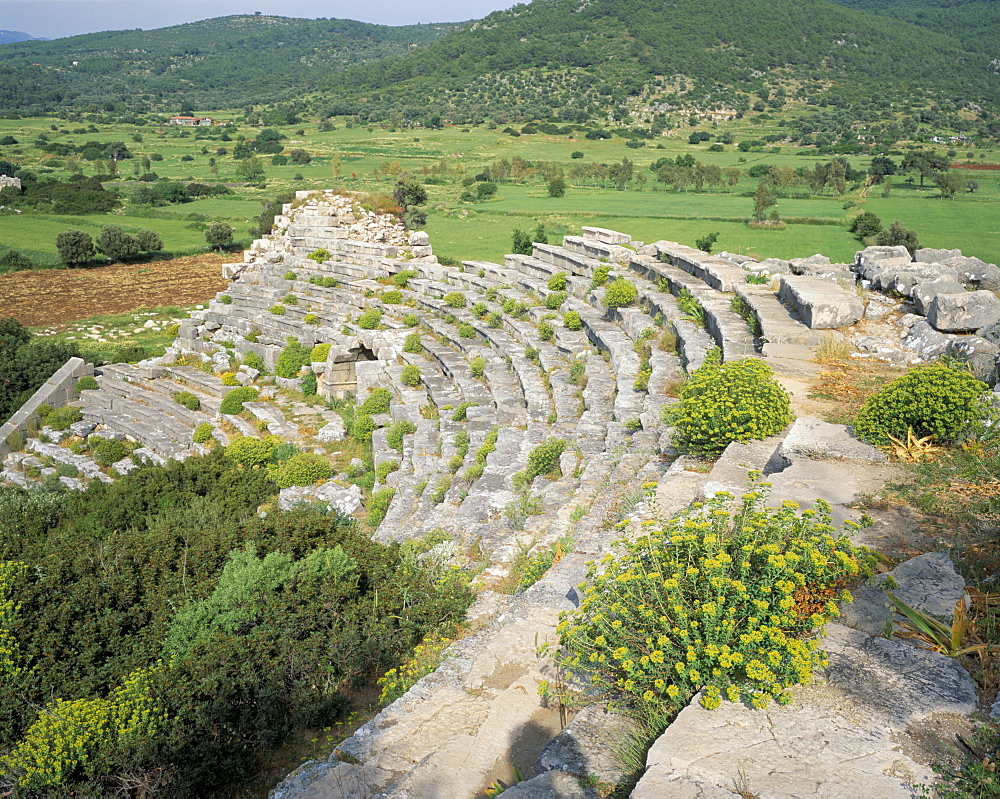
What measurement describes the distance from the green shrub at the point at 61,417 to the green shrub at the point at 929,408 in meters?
19.4

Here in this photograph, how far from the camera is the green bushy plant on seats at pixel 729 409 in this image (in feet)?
25.5

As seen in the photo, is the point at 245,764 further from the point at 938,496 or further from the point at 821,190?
the point at 821,190

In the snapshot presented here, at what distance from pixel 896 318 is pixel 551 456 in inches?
241

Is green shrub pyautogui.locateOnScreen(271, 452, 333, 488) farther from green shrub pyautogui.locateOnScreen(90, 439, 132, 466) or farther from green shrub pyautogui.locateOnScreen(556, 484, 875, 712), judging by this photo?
green shrub pyautogui.locateOnScreen(556, 484, 875, 712)

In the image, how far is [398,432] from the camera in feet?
49.4

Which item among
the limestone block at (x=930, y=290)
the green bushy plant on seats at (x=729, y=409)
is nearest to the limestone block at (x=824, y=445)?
the green bushy plant on seats at (x=729, y=409)

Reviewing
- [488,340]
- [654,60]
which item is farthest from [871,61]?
[488,340]

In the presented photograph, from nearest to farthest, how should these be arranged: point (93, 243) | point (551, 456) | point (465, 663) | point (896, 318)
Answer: point (465, 663) → point (551, 456) → point (896, 318) → point (93, 243)

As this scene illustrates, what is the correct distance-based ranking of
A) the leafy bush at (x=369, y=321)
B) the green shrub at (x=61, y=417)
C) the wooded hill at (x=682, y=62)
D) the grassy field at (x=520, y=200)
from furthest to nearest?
the wooded hill at (x=682, y=62), the grassy field at (x=520, y=200), the leafy bush at (x=369, y=321), the green shrub at (x=61, y=417)

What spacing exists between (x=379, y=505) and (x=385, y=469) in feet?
4.89

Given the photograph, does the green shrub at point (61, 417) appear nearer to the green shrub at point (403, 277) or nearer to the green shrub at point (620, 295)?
the green shrub at point (403, 277)

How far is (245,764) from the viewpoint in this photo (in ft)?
19.0

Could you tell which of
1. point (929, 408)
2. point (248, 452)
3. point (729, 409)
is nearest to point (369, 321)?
point (248, 452)

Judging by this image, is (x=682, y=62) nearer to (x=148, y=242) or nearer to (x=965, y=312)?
(x=148, y=242)
